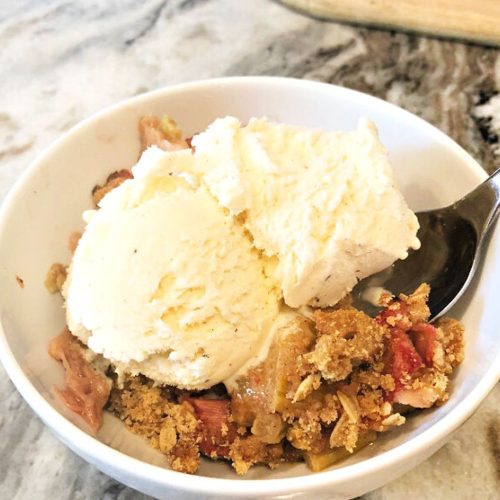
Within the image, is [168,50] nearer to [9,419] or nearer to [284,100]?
[284,100]

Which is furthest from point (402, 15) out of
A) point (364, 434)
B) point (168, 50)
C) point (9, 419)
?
point (9, 419)

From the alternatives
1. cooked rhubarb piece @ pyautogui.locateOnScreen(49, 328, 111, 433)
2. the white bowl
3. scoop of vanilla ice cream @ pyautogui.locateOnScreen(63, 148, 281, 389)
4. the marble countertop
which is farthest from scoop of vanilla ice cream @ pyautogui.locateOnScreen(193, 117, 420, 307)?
the marble countertop

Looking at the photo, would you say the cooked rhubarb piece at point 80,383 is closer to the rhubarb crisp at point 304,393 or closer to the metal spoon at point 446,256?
the rhubarb crisp at point 304,393

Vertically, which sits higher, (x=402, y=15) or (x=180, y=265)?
(x=180, y=265)

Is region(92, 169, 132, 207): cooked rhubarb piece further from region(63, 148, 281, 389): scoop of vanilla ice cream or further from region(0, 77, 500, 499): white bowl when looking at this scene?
region(63, 148, 281, 389): scoop of vanilla ice cream

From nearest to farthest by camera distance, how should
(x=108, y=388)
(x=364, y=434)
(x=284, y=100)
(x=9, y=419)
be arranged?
(x=364, y=434), (x=108, y=388), (x=9, y=419), (x=284, y=100)

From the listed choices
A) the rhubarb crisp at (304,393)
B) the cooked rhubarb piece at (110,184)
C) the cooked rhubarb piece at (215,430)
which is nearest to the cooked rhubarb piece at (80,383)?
the rhubarb crisp at (304,393)

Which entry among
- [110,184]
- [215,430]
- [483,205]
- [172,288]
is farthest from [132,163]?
[483,205]
